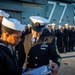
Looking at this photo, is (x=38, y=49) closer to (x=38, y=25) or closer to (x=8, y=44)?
(x=38, y=25)

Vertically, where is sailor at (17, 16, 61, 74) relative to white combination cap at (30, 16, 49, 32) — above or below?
below

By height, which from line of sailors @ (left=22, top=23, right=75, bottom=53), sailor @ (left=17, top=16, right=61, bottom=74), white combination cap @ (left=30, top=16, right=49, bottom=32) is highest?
white combination cap @ (left=30, top=16, right=49, bottom=32)

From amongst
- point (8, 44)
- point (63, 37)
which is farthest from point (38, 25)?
point (63, 37)

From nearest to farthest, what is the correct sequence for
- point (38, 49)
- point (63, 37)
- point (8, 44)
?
point (8, 44) < point (38, 49) < point (63, 37)

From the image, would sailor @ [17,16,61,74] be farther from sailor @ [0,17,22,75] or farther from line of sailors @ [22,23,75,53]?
line of sailors @ [22,23,75,53]

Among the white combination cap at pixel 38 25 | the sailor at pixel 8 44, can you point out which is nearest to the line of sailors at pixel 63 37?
the white combination cap at pixel 38 25

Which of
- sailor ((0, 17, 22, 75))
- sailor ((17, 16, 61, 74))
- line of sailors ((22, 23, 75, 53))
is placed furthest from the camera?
line of sailors ((22, 23, 75, 53))

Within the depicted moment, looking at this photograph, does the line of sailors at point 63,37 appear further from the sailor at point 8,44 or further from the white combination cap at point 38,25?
the sailor at point 8,44

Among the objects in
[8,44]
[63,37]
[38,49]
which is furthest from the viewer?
[63,37]

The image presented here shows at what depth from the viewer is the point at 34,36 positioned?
403 cm

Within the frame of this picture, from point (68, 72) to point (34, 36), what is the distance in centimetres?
464

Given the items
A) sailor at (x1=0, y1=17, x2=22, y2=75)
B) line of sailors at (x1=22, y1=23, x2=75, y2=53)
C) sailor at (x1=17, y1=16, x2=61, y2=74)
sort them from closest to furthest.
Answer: sailor at (x1=0, y1=17, x2=22, y2=75), sailor at (x1=17, y1=16, x2=61, y2=74), line of sailors at (x1=22, y1=23, x2=75, y2=53)

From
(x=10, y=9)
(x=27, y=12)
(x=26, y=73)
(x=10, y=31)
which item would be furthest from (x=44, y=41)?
(x=27, y=12)

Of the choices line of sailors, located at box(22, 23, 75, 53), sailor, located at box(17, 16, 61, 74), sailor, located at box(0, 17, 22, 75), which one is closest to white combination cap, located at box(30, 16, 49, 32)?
sailor, located at box(17, 16, 61, 74)
